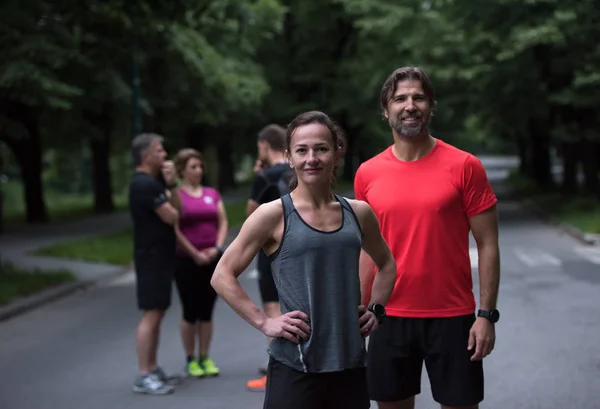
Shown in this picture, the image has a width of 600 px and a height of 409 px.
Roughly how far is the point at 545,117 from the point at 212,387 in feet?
73.7

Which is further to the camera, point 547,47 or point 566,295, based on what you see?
point 547,47

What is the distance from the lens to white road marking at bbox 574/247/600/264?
16.9 meters

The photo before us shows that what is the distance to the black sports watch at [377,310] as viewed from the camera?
3902 millimetres

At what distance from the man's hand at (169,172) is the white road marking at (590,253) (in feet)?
33.8

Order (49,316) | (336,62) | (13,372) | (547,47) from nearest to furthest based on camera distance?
(13,372)
(49,316)
(547,47)
(336,62)

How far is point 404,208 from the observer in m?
4.29

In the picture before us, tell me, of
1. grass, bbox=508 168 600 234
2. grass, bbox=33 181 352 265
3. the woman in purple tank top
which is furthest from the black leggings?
grass, bbox=508 168 600 234

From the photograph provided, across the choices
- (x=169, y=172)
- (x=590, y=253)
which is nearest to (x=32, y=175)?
(x=590, y=253)

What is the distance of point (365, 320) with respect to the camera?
12.3 ft

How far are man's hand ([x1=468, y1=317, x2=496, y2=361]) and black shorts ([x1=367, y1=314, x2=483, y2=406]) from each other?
4cm

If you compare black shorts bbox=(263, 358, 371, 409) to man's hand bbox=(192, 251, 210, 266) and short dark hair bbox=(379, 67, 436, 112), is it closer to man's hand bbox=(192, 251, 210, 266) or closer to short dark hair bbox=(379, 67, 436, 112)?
short dark hair bbox=(379, 67, 436, 112)

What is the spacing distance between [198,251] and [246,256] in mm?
4273

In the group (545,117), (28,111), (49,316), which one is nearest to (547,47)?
(545,117)

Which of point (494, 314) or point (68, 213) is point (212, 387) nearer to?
point (494, 314)
